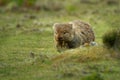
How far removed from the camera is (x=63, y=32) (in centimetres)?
1506

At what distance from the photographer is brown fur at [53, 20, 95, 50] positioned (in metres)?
15.0

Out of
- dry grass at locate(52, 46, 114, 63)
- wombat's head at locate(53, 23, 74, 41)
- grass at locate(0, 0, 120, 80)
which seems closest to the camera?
grass at locate(0, 0, 120, 80)

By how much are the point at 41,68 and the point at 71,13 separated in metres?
18.3

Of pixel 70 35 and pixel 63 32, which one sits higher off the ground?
pixel 63 32

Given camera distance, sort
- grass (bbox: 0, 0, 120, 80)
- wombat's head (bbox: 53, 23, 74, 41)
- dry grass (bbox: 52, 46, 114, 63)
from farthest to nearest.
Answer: wombat's head (bbox: 53, 23, 74, 41)
dry grass (bbox: 52, 46, 114, 63)
grass (bbox: 0, 0, 120, 80)

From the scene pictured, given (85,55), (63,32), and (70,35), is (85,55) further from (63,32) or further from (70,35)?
(70,35)

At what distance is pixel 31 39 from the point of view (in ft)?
66.9

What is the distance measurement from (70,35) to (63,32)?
328mm

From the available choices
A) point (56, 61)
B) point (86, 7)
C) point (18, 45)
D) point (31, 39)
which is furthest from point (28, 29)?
point (86, 7)

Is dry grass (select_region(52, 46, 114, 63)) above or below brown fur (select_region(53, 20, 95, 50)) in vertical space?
below

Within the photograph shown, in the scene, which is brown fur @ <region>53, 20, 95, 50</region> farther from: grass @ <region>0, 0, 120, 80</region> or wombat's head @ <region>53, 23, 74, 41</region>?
grass @ <region>0, 0, 120, 80</region>

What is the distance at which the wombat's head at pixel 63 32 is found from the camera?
49.1 feet

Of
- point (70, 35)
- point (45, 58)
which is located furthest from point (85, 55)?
point (70, 35)

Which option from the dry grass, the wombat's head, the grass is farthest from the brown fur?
the dry grass
